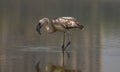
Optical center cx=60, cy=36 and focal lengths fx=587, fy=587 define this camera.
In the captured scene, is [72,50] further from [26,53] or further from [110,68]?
[110,68]

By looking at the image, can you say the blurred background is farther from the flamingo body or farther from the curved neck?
the flamingo body

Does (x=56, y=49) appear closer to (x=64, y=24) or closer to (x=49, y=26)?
(x=64, y=24)

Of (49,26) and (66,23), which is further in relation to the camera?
(49,26)

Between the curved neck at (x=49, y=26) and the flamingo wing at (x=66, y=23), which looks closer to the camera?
the flamingo wing at (x=66, y=23)

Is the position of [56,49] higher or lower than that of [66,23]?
lower

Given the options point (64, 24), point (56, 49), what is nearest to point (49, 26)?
point (64, 24)

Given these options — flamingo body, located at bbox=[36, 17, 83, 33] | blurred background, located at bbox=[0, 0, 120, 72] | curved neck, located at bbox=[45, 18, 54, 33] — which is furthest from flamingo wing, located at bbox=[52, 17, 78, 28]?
blurred background, located at bbox=[0, 0, 120, 72]

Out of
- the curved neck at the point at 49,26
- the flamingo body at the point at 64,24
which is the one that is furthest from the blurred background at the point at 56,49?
the flamingo body at the point at 64,24

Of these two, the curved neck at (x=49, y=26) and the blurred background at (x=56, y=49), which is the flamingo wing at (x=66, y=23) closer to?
the curved neck at (x=49, y=26)

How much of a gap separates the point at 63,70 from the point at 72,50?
2.62 m

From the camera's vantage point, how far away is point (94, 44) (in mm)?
16297

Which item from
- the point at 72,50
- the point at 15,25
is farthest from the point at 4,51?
the point at 15,25

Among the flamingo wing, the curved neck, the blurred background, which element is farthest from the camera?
the curved neck

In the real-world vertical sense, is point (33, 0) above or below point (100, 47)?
above
